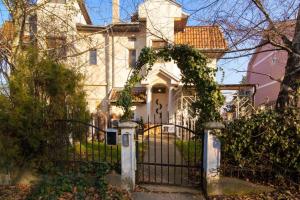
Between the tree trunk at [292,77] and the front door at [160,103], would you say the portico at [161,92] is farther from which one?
the tree trunk at [292,77]

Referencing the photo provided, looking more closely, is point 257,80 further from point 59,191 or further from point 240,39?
point 59,191

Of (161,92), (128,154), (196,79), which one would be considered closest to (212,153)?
(196,79)

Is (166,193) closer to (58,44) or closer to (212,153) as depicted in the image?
(212,153)

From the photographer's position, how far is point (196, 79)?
604cm

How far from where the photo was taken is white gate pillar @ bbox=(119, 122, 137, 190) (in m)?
5.87

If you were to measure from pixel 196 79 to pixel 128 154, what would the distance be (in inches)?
86.8

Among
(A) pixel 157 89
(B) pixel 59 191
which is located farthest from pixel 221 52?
(A) pixel 157 89

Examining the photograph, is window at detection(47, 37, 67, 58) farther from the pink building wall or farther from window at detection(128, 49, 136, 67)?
the pink building wall

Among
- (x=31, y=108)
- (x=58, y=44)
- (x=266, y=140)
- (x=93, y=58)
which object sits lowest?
(x=266, y=140)

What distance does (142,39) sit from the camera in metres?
17.5

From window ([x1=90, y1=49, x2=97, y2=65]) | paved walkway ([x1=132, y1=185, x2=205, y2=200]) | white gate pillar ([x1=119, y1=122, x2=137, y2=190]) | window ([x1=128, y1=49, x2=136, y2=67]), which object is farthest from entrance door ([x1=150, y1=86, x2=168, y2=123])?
white gate pillar ([x1=119, y1=122, x2=137, y2=190])

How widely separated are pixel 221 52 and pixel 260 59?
77.7 feet

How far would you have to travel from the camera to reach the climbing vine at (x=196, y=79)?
19.2ft

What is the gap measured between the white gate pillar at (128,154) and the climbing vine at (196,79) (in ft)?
1.36
